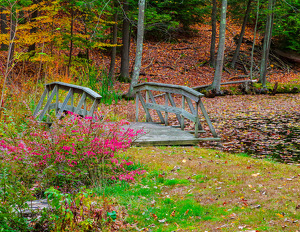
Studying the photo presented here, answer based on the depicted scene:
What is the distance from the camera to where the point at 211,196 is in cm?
443

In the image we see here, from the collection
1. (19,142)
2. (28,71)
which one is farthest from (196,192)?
(28,71)

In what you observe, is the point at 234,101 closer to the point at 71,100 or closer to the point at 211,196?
the point at 71,100

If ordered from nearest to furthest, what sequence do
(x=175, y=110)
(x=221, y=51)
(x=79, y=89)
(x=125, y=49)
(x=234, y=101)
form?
(x=79, y=89) < (x=175, y=110) < (x=234, y=101) < (x=221, y=51) < (x=125, y=49)

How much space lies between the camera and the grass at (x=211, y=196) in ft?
11.9

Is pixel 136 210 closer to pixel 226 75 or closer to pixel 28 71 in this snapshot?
pixel 28 71

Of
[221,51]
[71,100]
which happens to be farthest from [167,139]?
[221,51]

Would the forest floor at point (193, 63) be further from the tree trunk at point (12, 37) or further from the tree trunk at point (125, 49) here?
the tree trunk at point (12, 37)

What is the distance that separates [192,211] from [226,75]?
18.2 m

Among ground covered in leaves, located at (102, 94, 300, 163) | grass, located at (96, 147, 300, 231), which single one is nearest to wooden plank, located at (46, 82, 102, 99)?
ground covered in leaves, located at (102, 94, 300, 163)

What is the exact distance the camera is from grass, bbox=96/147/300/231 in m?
3.63

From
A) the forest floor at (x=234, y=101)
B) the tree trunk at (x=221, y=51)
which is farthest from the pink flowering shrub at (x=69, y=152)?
the tree trunk at (x=221, y=51)

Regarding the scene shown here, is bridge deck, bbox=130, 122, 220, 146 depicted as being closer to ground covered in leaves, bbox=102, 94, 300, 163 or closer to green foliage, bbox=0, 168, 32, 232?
ground covered in leaves, bbox=102, 94, 300, 163

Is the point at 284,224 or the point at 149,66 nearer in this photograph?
the point at 284,224

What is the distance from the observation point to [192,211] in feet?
13.1
